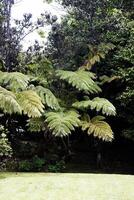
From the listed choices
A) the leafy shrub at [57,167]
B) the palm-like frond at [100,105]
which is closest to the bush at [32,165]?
the leafy shrub at [57,167]

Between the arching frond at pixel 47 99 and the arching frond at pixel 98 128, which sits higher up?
the arching frond at pixel 47 99

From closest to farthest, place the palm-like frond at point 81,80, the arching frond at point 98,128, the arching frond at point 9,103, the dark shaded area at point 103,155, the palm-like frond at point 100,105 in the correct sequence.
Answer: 1. the arching frond at point 9,103
2. the arching frond at point 98,128
3. the palm-like frond at point 100,105
4. the palm-like frond at point 81,80
5. the dark shaded area at point 103,155

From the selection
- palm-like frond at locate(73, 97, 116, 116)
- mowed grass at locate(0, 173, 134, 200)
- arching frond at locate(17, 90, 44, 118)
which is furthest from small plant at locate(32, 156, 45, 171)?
mowed grass at locate(0, 173, 134, 200)

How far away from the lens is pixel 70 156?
13508 millimetres

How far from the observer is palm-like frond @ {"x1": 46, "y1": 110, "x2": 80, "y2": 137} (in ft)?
36.9

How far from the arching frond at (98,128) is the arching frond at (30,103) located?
62.0 inches

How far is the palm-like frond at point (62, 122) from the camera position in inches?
443

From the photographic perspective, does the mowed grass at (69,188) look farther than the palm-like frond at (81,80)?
No

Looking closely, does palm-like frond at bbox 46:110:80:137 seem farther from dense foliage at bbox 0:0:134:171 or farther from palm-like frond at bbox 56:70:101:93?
palm-like frond at bbox 56:70:101:93

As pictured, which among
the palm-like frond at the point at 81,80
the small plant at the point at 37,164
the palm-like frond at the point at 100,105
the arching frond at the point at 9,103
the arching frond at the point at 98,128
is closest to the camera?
the arching frond at the point at 9,103

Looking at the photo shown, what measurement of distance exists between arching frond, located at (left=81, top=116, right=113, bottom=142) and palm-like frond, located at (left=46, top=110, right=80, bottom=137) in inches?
13.5

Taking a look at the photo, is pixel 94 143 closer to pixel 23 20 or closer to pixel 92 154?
pixel 92 154

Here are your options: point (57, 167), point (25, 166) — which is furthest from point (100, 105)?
point (25, 166)

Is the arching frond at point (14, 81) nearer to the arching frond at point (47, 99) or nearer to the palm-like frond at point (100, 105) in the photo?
the arching frond at point (47, 99)
